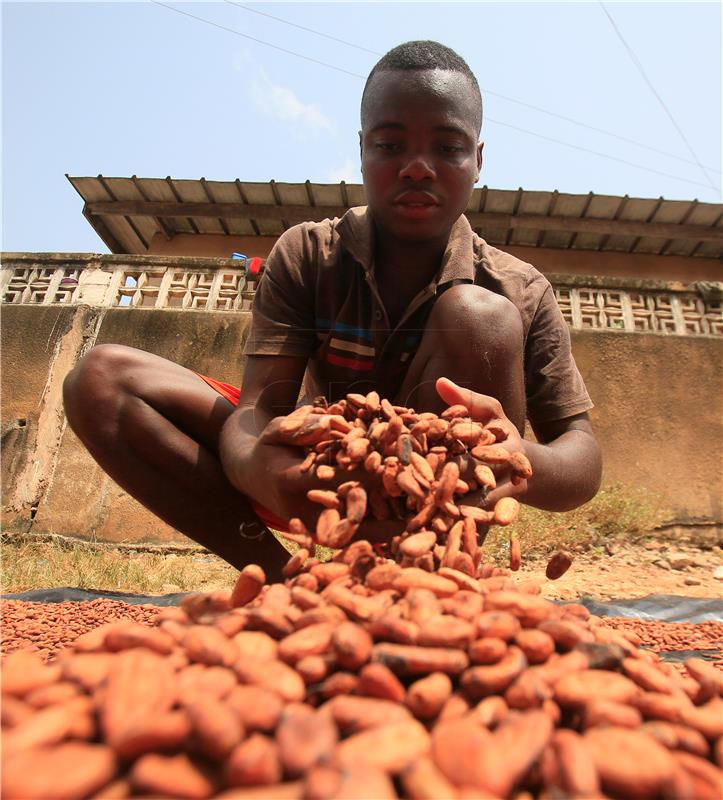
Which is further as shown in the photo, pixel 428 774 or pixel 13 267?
pixel 13 267

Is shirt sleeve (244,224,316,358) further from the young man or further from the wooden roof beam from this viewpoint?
the wooden roof beam

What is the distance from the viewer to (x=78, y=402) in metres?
1.81

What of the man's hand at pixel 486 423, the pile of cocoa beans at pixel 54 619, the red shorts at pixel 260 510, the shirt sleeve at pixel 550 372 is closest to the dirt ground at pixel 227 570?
the pile of cocoa beans at pixel 54 619

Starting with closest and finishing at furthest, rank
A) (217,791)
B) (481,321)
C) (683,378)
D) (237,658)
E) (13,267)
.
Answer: (217,791) → (237,658) → (481,321) → (683,378) → (13,267)

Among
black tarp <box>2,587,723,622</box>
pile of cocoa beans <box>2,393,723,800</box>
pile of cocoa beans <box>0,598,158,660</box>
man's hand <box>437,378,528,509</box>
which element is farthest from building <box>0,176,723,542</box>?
pile of cocoa beans <box>2,393,723,800</box>

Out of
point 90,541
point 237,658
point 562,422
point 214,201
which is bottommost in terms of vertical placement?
point 237,658

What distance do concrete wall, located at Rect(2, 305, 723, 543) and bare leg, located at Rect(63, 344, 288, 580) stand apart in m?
2.27

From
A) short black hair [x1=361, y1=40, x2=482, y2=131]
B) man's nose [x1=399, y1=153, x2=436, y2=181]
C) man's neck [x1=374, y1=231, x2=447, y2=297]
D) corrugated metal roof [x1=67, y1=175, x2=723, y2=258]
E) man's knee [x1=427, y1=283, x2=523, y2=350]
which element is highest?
corrugated metal roof [x1=67, y1=175, x2=723, y2=258]

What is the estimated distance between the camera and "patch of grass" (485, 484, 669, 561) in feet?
12.1

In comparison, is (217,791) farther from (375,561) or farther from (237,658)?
(375,561)

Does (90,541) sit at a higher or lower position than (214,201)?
lower

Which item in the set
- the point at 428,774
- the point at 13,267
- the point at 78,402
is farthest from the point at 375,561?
the point at 13,267

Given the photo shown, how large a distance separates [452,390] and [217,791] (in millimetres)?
845

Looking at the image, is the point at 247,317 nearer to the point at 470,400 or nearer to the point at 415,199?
the point at 415,199
